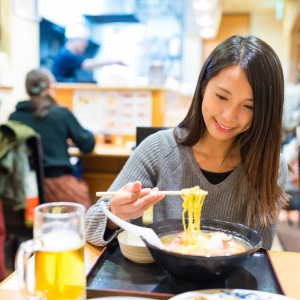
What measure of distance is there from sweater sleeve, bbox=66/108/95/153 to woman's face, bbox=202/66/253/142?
172 cm

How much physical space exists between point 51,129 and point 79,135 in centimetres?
26

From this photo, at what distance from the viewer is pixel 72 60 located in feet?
13.4

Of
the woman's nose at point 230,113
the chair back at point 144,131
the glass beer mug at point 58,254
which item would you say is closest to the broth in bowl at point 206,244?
the glass beer mug at point 58,254

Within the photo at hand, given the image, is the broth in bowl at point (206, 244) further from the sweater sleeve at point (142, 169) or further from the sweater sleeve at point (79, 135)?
the sweater sleeve at point (79, 135)

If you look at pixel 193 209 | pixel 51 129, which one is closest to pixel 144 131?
pixel 193 209

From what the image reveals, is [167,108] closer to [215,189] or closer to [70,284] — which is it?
[215,189]

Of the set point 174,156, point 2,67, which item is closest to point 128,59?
point 2,67

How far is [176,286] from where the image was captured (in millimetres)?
767

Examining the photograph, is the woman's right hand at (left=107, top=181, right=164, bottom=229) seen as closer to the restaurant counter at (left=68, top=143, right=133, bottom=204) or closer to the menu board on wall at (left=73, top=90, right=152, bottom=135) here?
the restaurant counter at (left=68, top=143, right=133, bottom=204)

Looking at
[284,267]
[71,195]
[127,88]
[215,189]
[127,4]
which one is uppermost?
[127,4]

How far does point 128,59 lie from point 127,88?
4590 mm

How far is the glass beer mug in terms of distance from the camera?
0.63 meters

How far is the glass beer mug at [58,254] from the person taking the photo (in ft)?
2.06

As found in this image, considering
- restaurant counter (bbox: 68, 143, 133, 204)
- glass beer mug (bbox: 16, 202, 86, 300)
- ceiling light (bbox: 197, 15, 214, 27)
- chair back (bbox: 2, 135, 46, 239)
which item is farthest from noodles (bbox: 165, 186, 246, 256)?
ceiling light (bbox: 197, 15, 214, 27)
